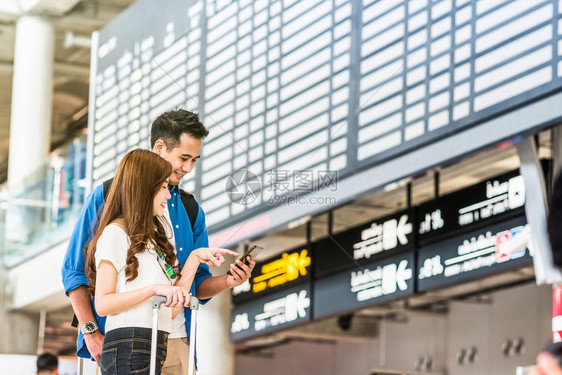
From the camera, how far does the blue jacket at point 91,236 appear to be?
251cm

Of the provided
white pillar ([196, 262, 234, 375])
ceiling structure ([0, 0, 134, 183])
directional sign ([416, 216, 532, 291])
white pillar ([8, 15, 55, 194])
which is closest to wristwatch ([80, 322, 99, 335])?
directional sign ([416, 216, 532, 291])

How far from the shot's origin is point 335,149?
18.4 ft

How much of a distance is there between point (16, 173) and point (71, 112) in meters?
3.13

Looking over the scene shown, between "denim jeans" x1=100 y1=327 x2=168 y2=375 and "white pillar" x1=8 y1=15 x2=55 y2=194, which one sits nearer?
"denim jeans" x1=100 y1=327 x2=168 y2=375

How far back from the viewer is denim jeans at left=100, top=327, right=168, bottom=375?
7.53 ft

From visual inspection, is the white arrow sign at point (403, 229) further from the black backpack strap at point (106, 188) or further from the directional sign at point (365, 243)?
the black backpack strap at point (106, 188)

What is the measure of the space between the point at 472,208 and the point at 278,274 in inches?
96.6

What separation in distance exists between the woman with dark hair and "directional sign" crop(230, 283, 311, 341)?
4.73 meters

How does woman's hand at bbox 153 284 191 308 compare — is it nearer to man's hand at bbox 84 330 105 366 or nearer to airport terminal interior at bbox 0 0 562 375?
man's hand at bbox 84 330 105 366

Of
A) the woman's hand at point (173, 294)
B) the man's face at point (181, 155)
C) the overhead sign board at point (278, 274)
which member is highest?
the overhead sign board at point (278, 274)

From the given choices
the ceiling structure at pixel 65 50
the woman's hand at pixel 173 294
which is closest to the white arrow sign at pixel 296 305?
the woman's hand at pixel 173 294

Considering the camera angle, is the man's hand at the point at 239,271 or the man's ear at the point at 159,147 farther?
the man's ear at the point at 159,147

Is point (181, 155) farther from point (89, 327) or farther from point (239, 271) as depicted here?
point (89, 327)

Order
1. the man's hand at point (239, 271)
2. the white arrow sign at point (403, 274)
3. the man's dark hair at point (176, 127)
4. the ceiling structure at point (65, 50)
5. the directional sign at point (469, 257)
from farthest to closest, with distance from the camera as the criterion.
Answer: the ceiling structure at point (65, 50) < the white arrow sign at point (403, 274) < the directional sign at point (469, 257) < the man's dark hair at point (176, 127) < the man's hand at point (239, 271)
